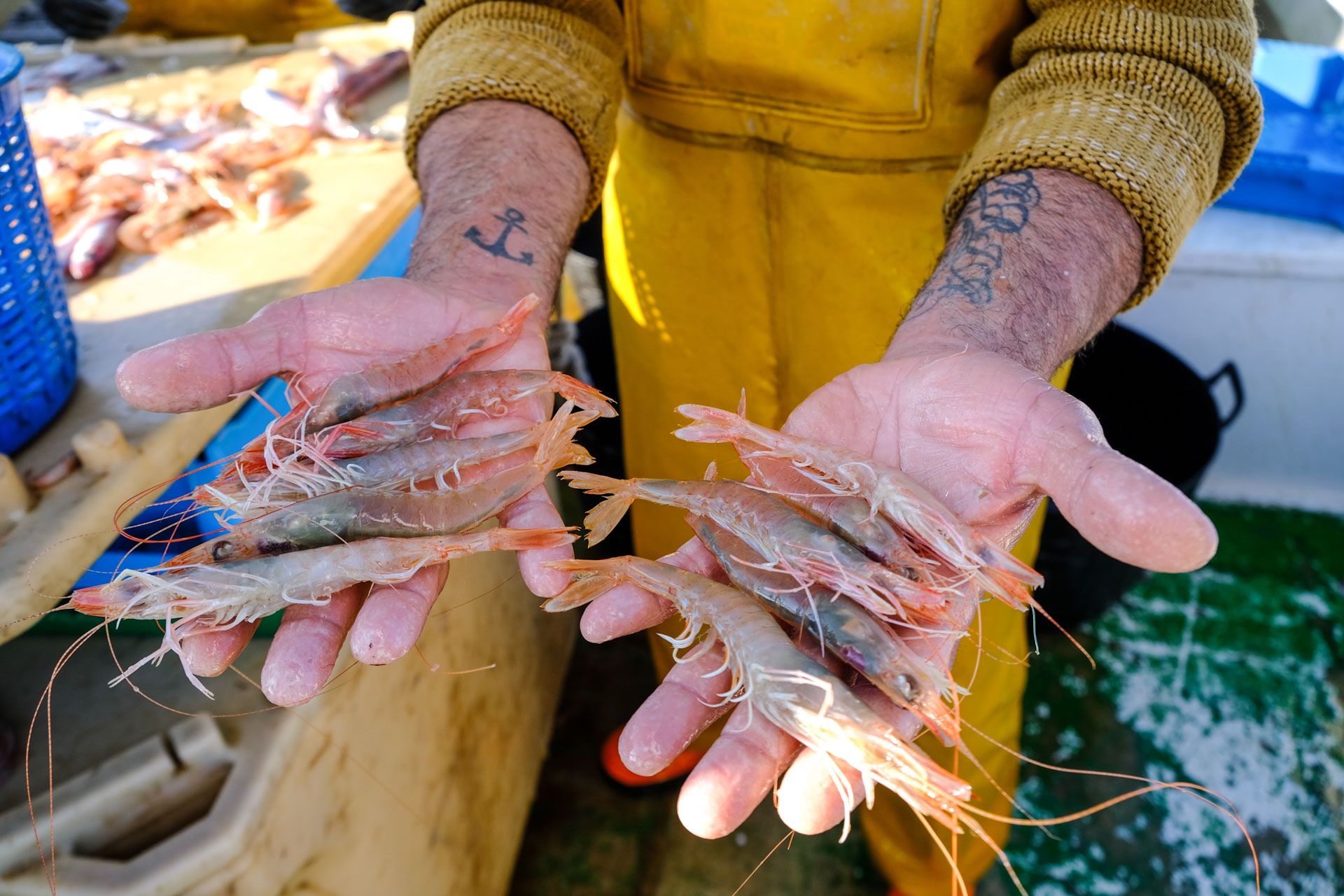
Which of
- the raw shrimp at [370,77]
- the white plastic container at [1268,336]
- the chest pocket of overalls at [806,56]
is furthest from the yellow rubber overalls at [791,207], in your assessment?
the white plastic container at [1268,336]

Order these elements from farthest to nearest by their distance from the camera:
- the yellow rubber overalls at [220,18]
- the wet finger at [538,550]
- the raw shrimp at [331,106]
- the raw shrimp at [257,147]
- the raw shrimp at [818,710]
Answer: the yellow rubber overalls at [220,18] < the raw shrimp at [331,106] < the raw shrimp at [257,147] < the wet finger at [538,550] < the raw shrimp at [818,710]

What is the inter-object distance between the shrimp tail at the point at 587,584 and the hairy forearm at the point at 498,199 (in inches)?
30.1

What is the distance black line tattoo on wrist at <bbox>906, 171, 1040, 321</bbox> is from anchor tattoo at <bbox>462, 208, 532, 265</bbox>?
1033 millimetres

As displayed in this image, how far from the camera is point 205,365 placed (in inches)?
76.0

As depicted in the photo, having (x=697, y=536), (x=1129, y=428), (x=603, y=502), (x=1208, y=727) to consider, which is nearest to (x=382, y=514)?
(x=603, y=502)

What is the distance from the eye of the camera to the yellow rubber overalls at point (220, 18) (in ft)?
18.8

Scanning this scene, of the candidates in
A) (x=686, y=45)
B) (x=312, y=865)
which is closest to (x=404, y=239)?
(x=686, y=45)

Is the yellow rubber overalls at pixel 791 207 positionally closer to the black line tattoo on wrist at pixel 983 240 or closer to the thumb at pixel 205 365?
the black line tattoo on wrist at pixel 983 240

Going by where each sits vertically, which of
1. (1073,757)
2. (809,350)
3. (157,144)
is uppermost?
(157,144)

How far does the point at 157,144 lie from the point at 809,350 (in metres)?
2.99

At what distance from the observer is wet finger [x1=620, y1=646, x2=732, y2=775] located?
4.99 ft

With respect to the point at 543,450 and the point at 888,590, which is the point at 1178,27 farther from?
the point at 543,450

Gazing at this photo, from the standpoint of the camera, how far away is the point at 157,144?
3928mm

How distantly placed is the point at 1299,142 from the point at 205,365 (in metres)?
4.99
